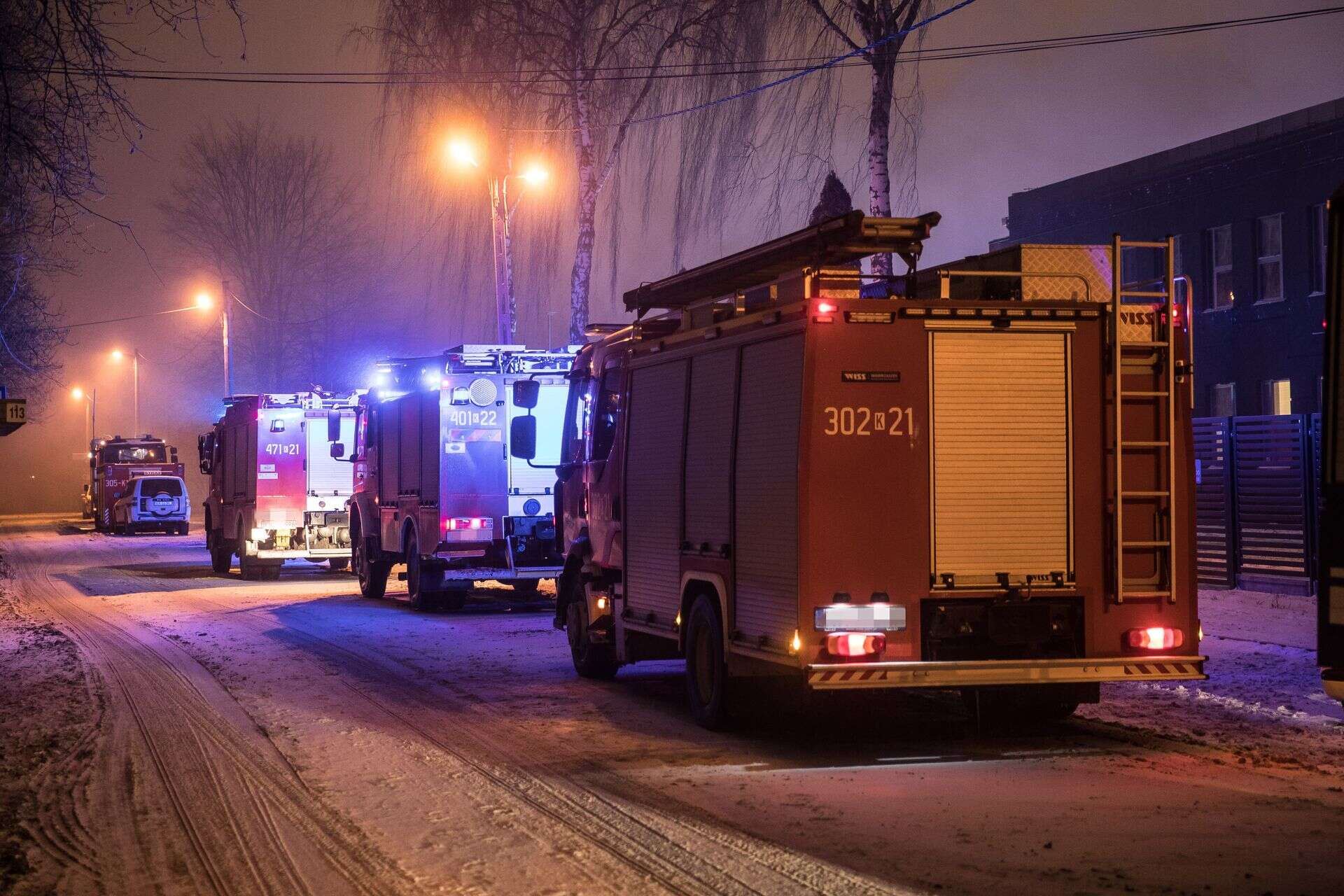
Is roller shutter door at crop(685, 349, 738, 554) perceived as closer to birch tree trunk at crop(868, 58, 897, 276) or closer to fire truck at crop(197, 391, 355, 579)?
birch tree trunk at crop(868, 58, 897, 276)

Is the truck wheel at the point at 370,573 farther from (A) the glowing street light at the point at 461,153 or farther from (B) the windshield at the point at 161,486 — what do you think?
(B) the windshield at the point at 161,486

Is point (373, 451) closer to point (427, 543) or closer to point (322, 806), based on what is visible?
point (427, 543)

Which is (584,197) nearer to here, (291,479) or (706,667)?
(291,479)

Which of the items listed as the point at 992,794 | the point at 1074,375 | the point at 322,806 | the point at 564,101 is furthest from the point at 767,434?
the point at 564,101

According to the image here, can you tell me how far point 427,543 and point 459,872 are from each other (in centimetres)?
1465

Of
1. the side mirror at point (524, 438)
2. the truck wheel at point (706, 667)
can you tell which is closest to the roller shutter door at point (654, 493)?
the truck wheel at point (706, 667)

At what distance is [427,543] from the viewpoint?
69.7 ft

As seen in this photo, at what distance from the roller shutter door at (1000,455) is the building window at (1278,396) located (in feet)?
74.7

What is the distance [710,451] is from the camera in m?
10.9

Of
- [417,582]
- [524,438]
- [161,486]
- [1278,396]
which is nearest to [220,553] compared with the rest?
[417,582]

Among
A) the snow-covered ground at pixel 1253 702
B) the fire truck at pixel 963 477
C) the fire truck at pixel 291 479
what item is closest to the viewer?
the fire truck at pixel 963 477

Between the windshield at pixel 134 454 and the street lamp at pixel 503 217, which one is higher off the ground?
the street lamp at pixel 503 217

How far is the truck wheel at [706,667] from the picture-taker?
1073 cm

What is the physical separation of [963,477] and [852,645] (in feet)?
4.35
